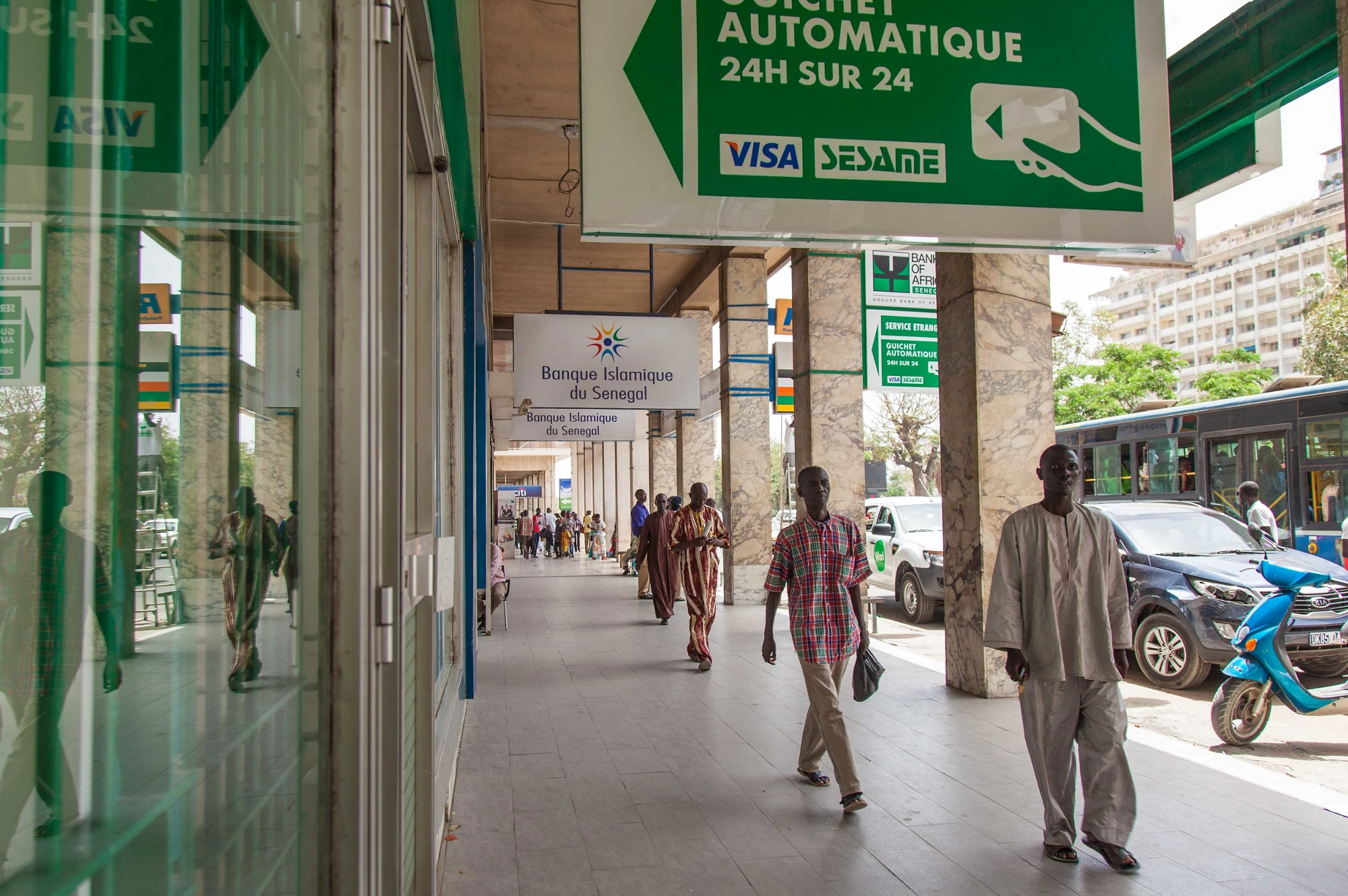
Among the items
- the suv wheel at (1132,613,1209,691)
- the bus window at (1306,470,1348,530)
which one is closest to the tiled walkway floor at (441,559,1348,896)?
the suv wheel at (1132,613,1209,691)

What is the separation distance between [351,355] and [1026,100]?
3623 millimetres

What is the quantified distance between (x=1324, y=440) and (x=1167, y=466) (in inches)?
108

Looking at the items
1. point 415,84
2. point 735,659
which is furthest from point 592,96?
point 735,659

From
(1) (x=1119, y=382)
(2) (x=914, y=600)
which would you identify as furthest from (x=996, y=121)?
(1) (x=1119, y=382)

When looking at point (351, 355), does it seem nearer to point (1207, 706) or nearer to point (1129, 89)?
point (1129, 89)

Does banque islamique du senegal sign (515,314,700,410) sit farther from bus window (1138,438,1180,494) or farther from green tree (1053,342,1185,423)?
green tree (1053,342,1185,423)

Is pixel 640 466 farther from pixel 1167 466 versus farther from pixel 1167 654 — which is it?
pixel 1167 654

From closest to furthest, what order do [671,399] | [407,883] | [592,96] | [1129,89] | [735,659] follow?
[407,883] → [592,96] → [1129,89] → [735,659] → [671,399]

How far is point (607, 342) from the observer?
11.5 metres

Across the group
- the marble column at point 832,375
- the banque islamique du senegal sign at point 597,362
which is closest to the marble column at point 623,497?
the banque islamique du senegal sign at point 597,362

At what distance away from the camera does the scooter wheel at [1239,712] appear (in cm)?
584

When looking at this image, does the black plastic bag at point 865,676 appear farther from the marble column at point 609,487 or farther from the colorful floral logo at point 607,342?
the marble column at point 609,487

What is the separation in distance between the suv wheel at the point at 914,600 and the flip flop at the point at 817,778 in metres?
8.26

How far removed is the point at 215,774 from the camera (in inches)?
46.1
